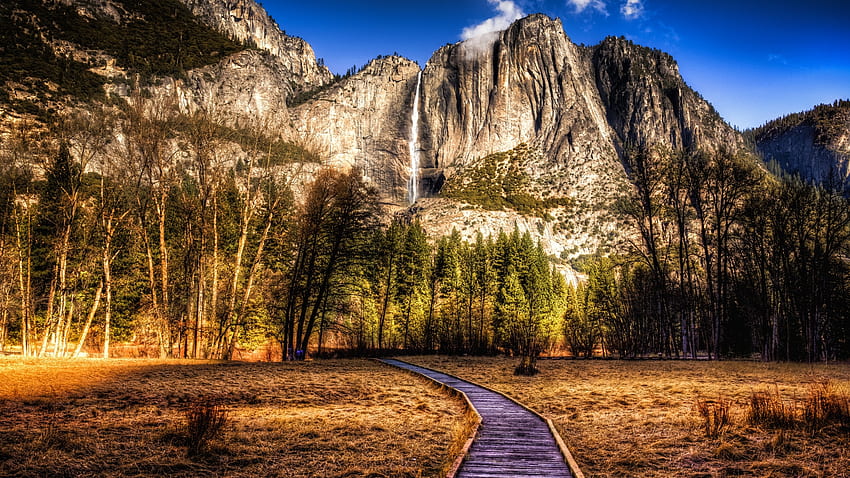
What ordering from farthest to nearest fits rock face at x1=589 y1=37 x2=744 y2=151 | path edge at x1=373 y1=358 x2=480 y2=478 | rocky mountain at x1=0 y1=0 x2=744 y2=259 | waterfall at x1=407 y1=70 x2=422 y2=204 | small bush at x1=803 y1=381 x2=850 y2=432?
rock face at x1=589 y1=37 x2=744 y2=151, waterfall at x1=407 y1=70 x2=422 y2=204, rocky mountain at x1=0 y1=0 x2=744 y2=259, small bush at x1=803 y1=381 x2=850 y2=432, path edge at x1=373 y1=358 x2=480 y2=478

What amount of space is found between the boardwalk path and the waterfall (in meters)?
135

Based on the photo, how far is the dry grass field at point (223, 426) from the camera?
702cm

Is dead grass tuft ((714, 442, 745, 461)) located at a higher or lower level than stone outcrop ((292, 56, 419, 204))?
lower

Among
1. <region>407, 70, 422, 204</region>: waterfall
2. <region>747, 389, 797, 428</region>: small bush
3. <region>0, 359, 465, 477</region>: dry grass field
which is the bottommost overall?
<region>0, 359, 465, 477</region>: dry grass field

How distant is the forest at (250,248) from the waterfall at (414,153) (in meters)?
103

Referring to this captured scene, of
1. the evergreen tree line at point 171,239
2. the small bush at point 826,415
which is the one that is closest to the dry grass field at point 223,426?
the small bush at point 826,415

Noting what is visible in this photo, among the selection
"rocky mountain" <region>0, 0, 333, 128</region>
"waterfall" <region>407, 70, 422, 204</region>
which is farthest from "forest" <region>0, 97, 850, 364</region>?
"waterfall" <region>407, 70, 422, 204</region>

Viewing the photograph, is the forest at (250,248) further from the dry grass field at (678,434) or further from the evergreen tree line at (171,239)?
the dry grass field at (678,434)

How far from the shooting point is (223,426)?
9094 mm

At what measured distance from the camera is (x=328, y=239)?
→ 29.3m

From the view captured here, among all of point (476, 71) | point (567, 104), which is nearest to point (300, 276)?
point (567, 104)

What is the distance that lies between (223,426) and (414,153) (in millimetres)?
150801

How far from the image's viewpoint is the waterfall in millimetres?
150125

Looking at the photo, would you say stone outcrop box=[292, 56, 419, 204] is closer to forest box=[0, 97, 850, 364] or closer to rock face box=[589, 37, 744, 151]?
rock face box=[589, 37, 744, 151]
